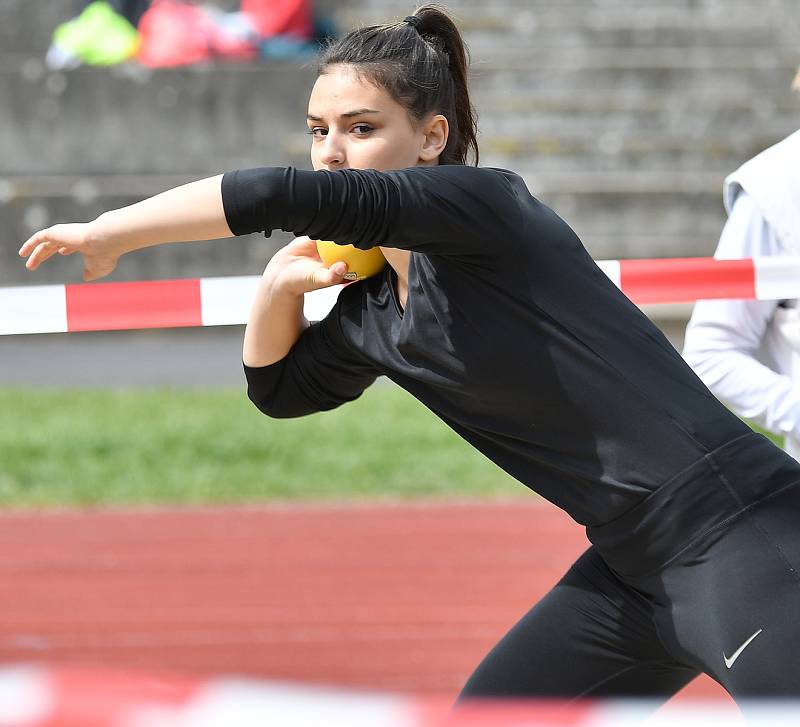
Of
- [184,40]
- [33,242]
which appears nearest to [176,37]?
[184,40]

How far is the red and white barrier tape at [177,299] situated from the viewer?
129 inches

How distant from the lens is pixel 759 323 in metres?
2.92

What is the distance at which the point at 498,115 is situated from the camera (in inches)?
→ 569

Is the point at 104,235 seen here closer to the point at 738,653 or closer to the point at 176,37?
the point at 738,653

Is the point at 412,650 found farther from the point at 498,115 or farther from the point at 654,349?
the point at 498,115

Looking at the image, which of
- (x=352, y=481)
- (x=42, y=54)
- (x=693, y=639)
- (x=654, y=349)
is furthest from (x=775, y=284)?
(x=42, y=54)

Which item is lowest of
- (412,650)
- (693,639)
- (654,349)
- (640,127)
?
(412,650)

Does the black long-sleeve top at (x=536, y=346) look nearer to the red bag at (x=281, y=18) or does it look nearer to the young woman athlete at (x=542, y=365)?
the young woman athlete at (x=542, y=365)

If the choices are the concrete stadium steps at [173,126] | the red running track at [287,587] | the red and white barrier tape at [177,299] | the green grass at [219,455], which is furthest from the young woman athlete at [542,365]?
the concrete stadium steps at [173,126]

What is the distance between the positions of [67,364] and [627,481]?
34.0ft

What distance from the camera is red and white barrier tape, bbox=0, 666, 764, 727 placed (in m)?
1.07

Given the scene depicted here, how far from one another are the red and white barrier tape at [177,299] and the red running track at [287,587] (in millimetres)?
1972

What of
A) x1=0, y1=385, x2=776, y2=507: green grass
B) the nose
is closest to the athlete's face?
the nose

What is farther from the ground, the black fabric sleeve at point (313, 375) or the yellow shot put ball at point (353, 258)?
the yellow shot put ball at point (353, 258)
